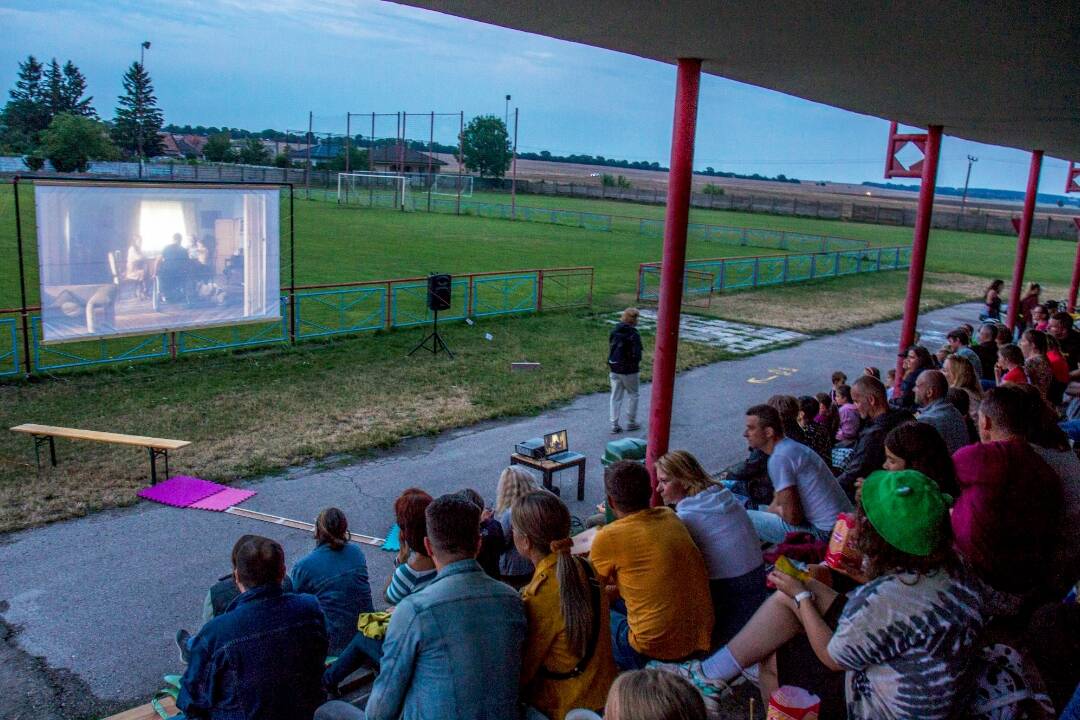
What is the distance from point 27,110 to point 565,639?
108584 millimetres

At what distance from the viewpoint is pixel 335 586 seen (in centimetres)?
430

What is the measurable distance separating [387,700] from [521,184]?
271ft

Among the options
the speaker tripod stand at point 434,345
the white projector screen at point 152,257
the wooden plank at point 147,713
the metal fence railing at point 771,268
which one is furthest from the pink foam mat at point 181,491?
the metal fence railing at point 771,268

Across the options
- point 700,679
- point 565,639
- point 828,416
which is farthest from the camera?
point 828,416

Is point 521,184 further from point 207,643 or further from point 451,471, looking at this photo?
point 207,643

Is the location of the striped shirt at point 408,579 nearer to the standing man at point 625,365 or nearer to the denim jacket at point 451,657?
the denim jacket at point 451,657

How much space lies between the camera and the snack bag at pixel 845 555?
3531mm

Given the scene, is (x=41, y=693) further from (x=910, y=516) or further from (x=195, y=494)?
(x=910, y=516)

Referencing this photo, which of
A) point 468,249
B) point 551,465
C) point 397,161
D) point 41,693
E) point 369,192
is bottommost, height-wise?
point 41,693

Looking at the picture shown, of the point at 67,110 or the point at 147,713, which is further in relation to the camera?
the point at 67,110

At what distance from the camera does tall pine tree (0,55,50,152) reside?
3442 inches

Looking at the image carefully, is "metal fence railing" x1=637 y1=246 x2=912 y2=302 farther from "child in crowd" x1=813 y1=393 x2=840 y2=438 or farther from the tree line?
the tree line

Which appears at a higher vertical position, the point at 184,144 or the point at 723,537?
the point at 184,144

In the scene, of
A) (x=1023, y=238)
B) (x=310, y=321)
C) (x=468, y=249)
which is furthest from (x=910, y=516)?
(x=468, y=249)
